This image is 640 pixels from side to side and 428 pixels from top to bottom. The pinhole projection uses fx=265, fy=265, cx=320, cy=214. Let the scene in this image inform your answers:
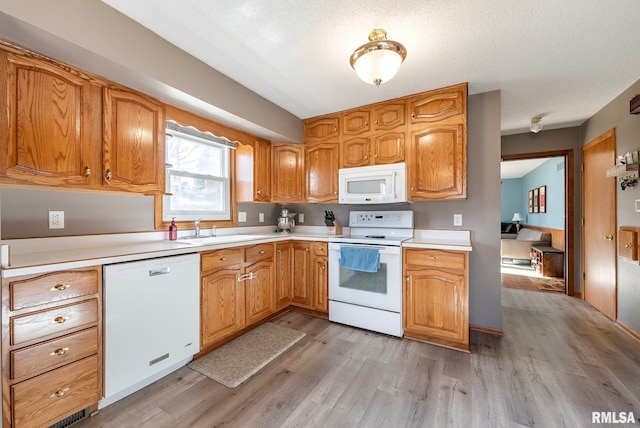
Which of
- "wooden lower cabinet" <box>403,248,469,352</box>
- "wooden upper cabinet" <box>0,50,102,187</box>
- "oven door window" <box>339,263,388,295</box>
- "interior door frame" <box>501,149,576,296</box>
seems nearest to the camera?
"wooden upper cabinet" <box>0,50,102,187</box>

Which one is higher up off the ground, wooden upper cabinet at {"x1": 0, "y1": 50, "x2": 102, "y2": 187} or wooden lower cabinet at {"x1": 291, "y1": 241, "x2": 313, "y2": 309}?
wooden upper cabinet at {"x1": 0, "y1": 50, "x2": 102, "y2": 187}

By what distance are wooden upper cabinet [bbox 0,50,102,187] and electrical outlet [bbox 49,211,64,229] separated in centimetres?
31

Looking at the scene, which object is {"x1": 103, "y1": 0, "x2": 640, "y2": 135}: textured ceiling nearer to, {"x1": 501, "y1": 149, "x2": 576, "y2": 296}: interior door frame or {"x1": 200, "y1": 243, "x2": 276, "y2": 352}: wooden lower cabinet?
{"x1": 501, "y1": 149, "x2": 576, "y2": 296}: interior door frame

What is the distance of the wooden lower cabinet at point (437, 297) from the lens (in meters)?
2.29

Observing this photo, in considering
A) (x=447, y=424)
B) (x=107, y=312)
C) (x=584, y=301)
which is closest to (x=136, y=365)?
(x=107, y=312)

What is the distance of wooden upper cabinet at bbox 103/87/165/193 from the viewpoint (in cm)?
179

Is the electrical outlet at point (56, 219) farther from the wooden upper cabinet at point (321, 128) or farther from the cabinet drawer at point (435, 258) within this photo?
the cabinet drawer at point (435, 258)

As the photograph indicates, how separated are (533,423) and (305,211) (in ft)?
9.56

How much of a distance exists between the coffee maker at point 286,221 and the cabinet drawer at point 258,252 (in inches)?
28.2

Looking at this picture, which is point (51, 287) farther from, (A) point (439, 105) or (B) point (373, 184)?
(A) point (439, 105)

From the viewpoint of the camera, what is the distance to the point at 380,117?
9.61 feet

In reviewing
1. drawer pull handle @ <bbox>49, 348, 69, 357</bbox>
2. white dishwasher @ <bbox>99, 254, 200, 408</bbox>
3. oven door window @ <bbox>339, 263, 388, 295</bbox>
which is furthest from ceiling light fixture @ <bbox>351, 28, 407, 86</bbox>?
drawer pull handle @ <bbox>49, 348, 69, 357</bbox>

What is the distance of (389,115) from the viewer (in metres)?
2.87

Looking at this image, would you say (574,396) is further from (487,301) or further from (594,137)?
(594,137)
